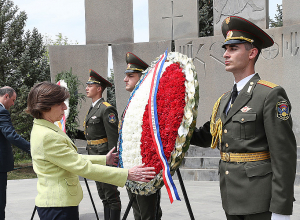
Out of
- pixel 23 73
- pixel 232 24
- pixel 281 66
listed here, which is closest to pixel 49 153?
pixel 232 24

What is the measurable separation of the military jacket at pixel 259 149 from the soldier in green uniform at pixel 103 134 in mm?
2310

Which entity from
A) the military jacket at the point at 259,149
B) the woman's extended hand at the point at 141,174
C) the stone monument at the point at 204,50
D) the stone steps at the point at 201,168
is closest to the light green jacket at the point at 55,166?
the woman's extended hand at the point at 141,174

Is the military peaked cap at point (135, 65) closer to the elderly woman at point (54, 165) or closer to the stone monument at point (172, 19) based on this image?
the elderly woman at point (54, 165)

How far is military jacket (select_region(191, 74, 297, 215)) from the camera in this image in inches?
77.1

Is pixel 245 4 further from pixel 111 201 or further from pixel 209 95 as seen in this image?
pixel 111 201

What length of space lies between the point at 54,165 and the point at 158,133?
0.77m

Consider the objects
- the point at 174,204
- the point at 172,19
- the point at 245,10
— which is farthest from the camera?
the point at 172,19

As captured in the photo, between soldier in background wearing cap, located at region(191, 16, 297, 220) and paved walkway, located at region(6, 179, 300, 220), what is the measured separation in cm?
273

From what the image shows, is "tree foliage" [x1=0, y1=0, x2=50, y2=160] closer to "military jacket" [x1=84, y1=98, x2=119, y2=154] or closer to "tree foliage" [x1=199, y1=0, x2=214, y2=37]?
"tree foliage" [x1=199, y1=0, x2=214, y2=37]

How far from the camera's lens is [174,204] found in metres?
5.59

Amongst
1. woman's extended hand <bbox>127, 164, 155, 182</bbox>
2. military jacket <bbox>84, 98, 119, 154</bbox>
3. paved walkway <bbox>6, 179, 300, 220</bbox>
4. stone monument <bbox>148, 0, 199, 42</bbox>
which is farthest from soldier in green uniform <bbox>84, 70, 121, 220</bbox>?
stone monument <bbox>148, 0, 199, 42</bbox>

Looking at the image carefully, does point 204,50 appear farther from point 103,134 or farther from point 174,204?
point 103,134

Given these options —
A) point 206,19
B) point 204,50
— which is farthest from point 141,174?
point 206,19

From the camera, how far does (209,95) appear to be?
934 cm
